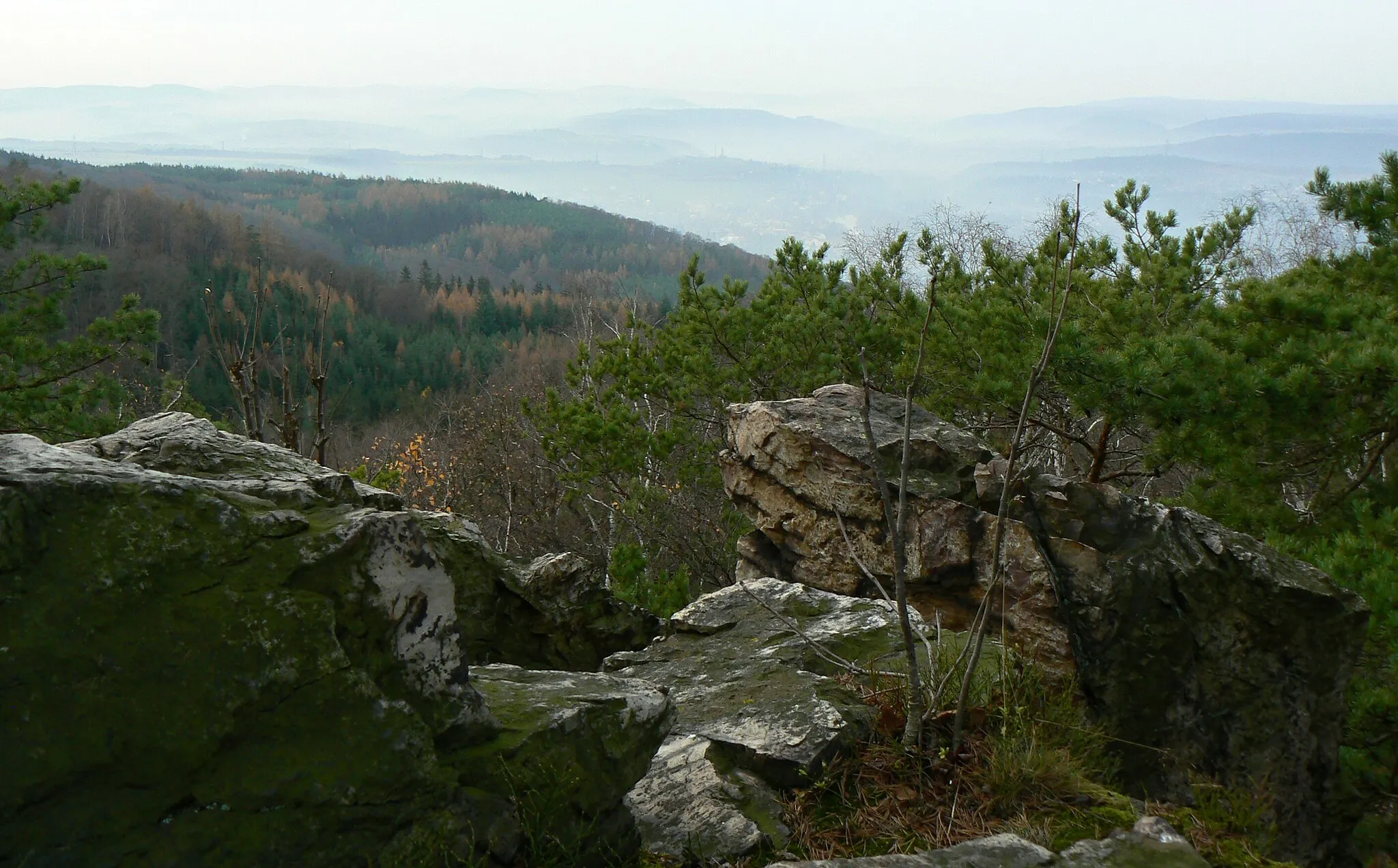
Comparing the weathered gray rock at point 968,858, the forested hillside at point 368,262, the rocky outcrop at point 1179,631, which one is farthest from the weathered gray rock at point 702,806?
the forested hillside at point 368,262

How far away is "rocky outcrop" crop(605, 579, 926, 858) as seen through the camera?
11.2ft

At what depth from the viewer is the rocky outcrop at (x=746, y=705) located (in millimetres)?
3418

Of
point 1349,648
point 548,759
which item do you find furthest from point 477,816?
point 1349,648

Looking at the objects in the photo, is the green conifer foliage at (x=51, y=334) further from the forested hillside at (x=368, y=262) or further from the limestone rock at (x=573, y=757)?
the limestone rock at (x=573, y=757)

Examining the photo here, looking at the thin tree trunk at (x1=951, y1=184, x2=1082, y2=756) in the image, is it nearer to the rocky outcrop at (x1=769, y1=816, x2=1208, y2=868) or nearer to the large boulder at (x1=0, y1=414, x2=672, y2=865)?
the rocky outcrop at (x1=769, y1=816, x2=1208, y2=868)

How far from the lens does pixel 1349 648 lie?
17.4 feet

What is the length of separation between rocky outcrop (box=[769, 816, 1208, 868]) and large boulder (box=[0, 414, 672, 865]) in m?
0.88

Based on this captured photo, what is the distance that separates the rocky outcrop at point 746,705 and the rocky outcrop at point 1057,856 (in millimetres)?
572

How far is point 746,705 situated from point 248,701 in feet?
7.30

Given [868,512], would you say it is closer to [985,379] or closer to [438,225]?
[985,379]

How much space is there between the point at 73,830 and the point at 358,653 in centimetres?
78

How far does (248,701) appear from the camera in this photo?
2.50 m

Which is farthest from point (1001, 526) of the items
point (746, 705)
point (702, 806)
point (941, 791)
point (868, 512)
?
point (868, 512)

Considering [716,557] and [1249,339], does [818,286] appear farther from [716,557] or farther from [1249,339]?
[1249,339]
